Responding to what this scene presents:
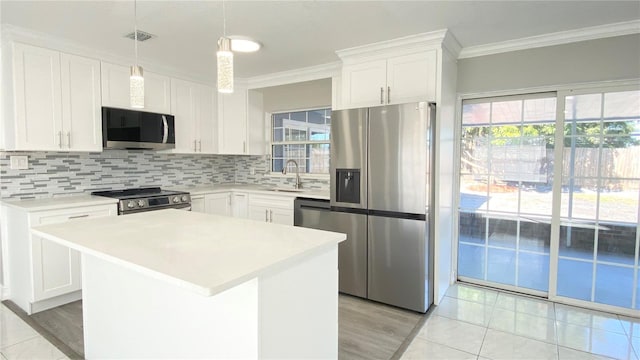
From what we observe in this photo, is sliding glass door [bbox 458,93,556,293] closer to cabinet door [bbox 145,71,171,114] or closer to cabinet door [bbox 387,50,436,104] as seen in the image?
cabinet door [bbox 387,50,436,104]

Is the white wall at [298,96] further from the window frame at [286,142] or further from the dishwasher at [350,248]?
the dishwasher at [350,248]

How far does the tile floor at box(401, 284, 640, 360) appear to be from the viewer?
2.29m

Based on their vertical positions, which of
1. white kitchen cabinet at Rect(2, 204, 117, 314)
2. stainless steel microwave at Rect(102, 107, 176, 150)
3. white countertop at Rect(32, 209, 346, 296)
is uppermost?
stainless steel microwave at Rect(102, 107, 176, 150)

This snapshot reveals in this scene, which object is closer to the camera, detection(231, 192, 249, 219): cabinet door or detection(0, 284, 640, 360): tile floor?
detection(0, 284, 640, 360): tile floor

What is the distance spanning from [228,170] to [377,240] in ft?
9.60

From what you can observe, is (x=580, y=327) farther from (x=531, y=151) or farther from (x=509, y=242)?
(x=531, y=151)

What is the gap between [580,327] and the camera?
263 centimetres

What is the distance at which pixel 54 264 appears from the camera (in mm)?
2879

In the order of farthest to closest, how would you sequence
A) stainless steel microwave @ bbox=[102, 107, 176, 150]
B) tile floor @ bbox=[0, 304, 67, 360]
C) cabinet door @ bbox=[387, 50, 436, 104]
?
stainless steel microwave @ bbox=[102, 107, 176, 150], cabinet door @ bbox=[387, 50, 436, 104], tile floor @ bbox=[0, 304, 67, 360]

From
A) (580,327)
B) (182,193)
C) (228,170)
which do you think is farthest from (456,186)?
(228,170)

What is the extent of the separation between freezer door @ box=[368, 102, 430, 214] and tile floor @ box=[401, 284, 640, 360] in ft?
2.99

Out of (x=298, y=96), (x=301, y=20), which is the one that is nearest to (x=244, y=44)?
(x=301, y=20)

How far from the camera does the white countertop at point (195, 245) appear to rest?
120 cm

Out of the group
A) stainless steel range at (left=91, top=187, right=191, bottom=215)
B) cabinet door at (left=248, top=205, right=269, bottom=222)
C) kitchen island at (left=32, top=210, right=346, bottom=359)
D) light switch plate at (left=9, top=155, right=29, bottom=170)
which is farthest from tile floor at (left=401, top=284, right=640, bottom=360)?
light switch plate at (left=9, top=155, right=29, bottom=170)
